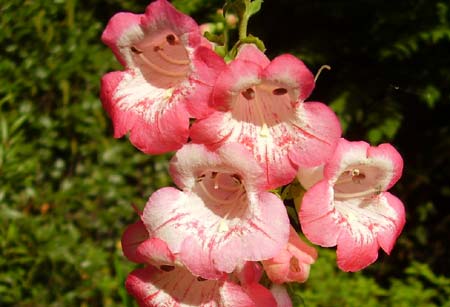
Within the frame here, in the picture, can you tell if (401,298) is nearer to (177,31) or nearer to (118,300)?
(118,300)

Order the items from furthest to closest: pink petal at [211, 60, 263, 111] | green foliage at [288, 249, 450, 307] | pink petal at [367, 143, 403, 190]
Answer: green foliage at [288, 249, 450, 307], pink petal at [367, 143, 403, 190], pink petal at [211, 60, 263, 111]

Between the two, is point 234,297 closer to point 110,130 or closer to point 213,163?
point 213,163

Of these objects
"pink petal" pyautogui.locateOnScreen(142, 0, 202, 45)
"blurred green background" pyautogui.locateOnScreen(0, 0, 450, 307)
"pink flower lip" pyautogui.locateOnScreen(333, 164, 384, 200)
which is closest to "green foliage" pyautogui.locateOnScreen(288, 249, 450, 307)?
"blurred green background" pyautogui.locateOnScreen(0, 0, 450, 307)

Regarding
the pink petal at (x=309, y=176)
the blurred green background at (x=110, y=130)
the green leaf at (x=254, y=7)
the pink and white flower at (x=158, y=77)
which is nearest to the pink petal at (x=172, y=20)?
the pink and white flower at (x=158, y=77)

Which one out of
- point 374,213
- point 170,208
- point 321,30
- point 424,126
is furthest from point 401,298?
point 170,208

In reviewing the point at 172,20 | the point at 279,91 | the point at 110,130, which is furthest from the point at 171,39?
the point at 110,130

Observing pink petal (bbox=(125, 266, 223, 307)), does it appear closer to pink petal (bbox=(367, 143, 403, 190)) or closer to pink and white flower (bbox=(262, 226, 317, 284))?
pink and white flower (bbox=(262, 226, 317, 284))
